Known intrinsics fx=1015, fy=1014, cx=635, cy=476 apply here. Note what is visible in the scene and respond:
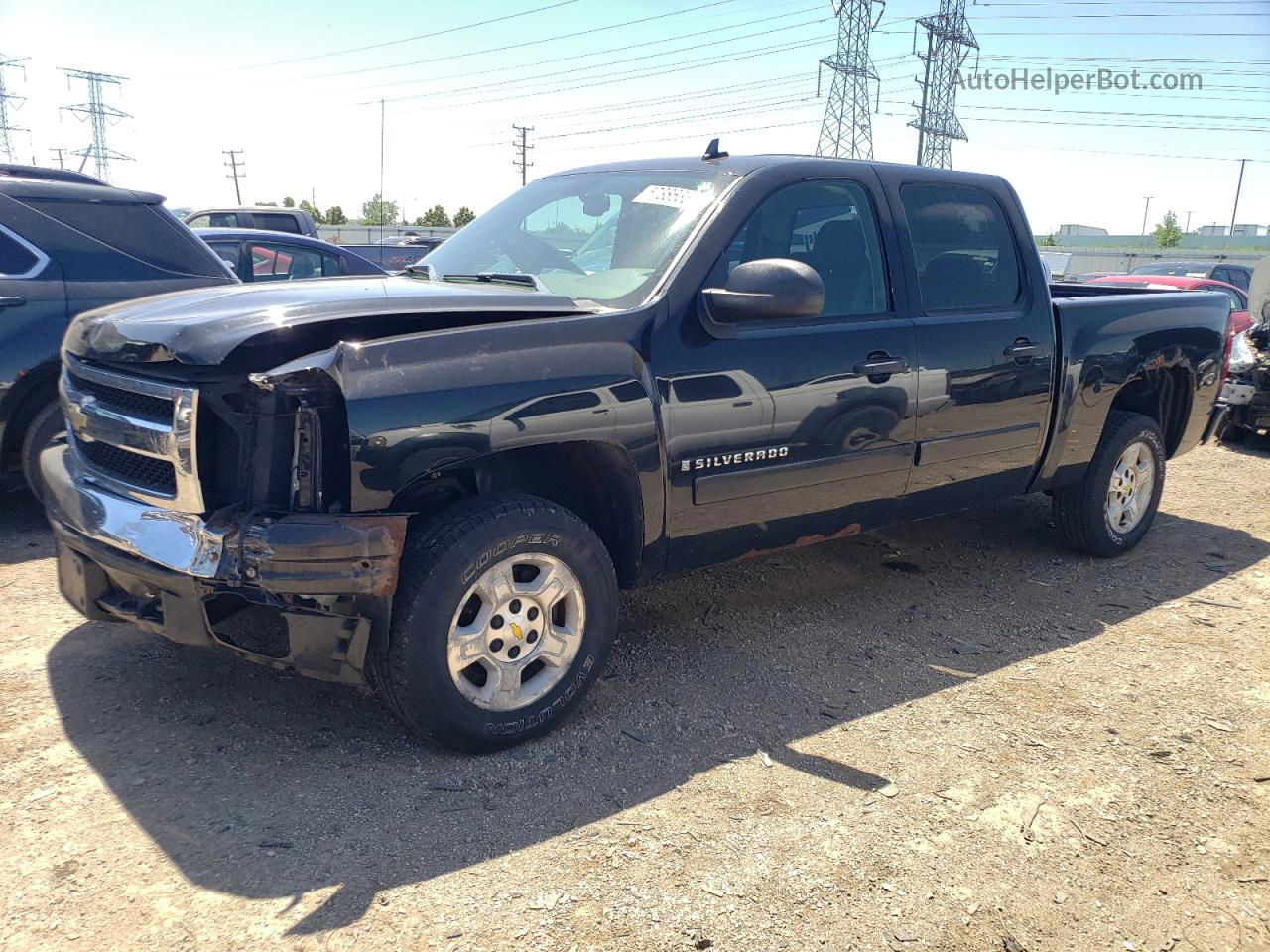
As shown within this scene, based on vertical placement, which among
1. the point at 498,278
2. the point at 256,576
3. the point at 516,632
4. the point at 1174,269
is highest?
the point at 1174,269

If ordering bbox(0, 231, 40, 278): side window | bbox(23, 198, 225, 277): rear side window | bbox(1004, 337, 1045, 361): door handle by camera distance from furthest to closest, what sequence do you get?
bbox(23, 198, 225, 277): rear side window → bbox(0, 231, 40, 278): side window → bbox(1004, 337, 1045, 361): door handle

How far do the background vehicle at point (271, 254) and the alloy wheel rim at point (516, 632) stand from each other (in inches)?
251

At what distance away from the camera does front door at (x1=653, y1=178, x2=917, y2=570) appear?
11.7 ft

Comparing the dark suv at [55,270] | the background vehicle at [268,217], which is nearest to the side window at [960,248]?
the dark suv at [55,270]

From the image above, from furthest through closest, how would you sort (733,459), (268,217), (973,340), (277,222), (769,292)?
(277,222) < (268,217) < (973,340) < (733,459) < (769,292)

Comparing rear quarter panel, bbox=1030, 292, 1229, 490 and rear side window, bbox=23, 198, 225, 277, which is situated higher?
rear side window, bbox=23, 198, 225, 277

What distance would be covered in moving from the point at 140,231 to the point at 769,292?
3817 millimetres

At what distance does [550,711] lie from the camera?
3.32 m

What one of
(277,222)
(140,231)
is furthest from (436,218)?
(140,231)

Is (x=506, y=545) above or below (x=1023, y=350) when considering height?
below

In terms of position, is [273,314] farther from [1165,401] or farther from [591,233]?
[1165,401]

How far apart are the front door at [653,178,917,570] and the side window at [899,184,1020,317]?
244 millimetres

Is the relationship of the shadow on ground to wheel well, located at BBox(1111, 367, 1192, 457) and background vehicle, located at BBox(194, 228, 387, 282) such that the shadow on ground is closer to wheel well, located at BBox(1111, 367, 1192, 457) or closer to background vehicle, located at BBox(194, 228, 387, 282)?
wheel well, located at BBox(1111, 367, 1192, 457)

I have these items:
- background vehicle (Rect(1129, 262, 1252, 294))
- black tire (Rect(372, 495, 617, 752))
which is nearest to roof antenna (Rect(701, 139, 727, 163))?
black tire (Rect(372, 495, 617, 752))
